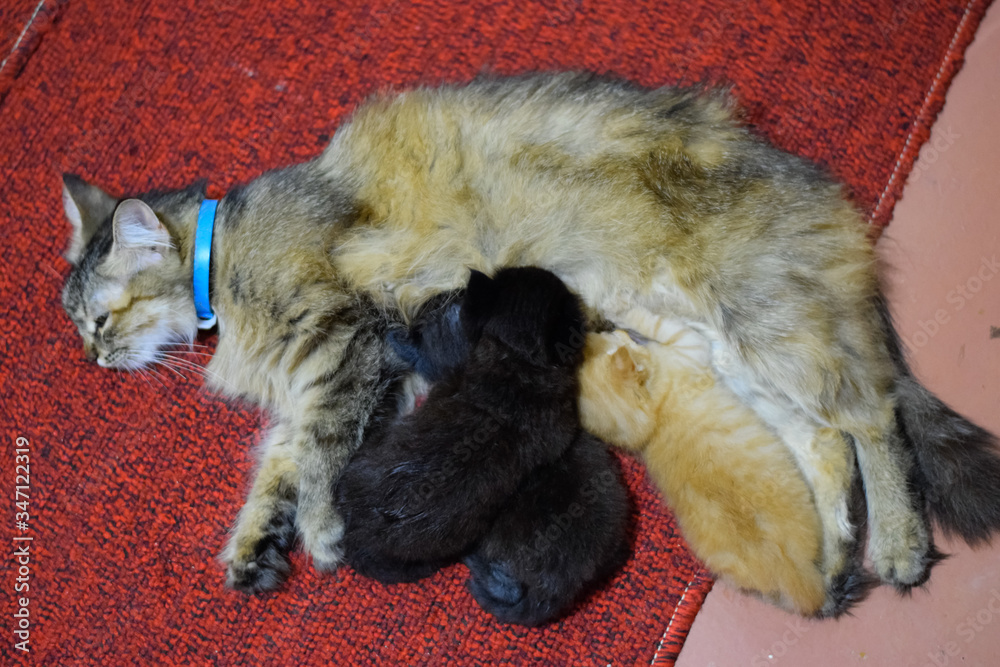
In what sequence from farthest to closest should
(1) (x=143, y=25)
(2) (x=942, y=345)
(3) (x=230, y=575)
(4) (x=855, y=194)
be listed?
(1) (x=143, y=25), (4) (x=855, y=194), (2) (x=942, y=345), (3) (x=230, y=575)

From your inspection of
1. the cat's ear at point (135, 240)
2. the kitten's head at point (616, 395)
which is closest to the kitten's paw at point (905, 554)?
the kitten's head at point (616, 395)

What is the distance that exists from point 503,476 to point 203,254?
1.11 meters

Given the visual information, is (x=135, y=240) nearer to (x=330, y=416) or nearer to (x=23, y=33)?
(x=330, y=416)

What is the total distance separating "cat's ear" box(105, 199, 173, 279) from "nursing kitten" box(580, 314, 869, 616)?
4.15 feet

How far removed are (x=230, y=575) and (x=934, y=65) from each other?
279 cm

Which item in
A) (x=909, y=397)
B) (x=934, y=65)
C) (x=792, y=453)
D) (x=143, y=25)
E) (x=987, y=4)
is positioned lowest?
(x=792, y=453)

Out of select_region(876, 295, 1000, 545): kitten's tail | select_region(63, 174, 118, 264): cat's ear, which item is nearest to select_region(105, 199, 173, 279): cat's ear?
select_region(63, 174, 118, 264): cat's ear

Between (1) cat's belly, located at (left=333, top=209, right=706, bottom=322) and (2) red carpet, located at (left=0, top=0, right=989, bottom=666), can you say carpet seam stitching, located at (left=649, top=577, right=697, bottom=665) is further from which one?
(1) cat's belly, located at (left=333, top=209, right=706, bottom=322)

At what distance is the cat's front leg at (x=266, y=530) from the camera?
2012mm

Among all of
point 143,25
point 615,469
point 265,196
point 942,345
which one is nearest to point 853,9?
point 942,345

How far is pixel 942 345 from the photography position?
2234 mm

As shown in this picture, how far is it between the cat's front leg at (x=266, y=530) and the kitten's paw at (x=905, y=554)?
165 cm

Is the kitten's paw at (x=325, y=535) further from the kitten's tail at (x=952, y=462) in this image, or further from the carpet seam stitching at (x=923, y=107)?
the carpet seam stitching at (x=923, y=107)

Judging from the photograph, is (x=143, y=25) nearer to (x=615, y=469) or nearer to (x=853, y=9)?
(x=615, y=469)
